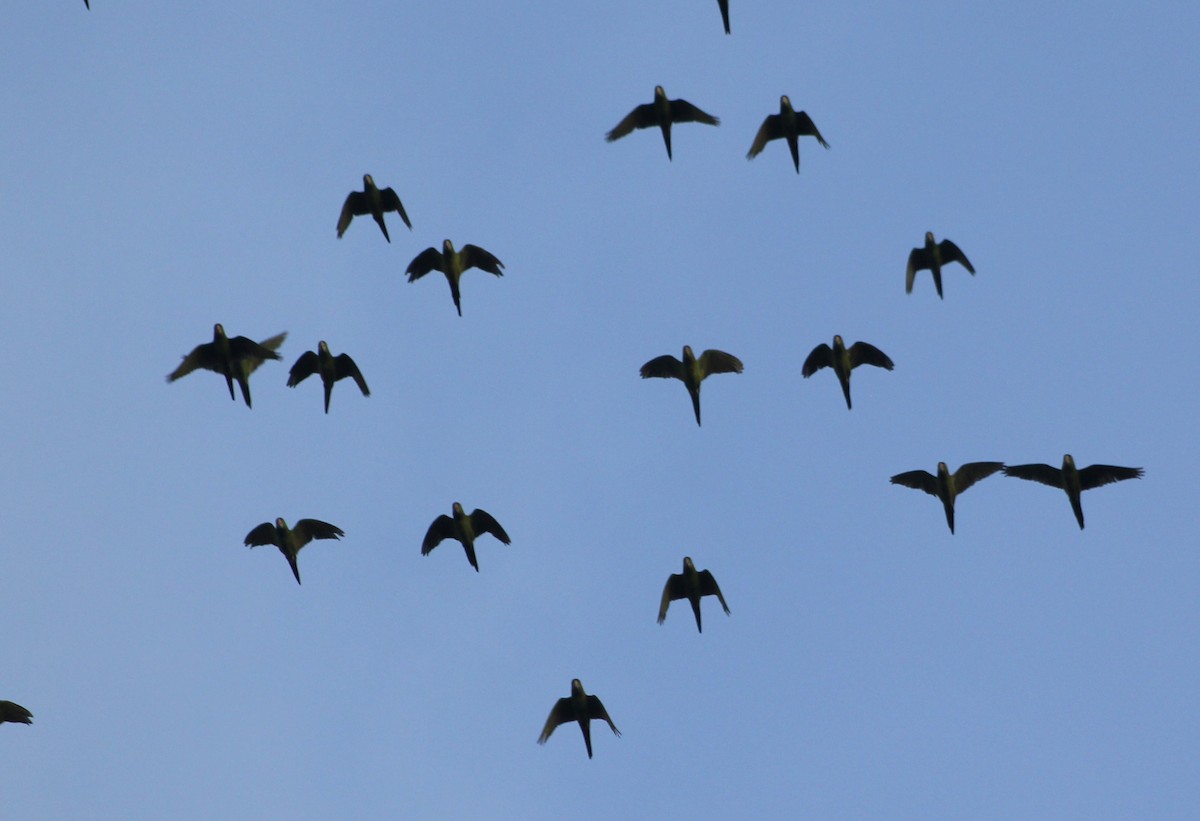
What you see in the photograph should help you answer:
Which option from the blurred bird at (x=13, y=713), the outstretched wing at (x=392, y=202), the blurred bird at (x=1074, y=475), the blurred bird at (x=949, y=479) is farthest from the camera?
the outstretched wing at (x=392, y=202)

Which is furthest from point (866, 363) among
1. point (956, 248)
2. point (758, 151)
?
point (758, 151)

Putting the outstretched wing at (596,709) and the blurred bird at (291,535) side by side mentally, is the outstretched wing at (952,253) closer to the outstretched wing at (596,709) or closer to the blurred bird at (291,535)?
the outstretched wing at (596,709)

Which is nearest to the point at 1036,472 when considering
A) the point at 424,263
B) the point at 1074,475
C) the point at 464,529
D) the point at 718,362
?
the point at 1074,475

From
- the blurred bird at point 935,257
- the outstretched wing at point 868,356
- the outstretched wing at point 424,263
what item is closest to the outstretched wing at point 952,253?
the blurred bird at point 935,257

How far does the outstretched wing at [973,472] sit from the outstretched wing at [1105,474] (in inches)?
50.6

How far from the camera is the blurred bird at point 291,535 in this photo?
75.9 feet

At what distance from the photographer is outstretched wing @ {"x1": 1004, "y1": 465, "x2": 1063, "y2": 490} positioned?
22.7 m

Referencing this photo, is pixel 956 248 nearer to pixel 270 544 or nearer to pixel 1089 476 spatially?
pixel 1089 476

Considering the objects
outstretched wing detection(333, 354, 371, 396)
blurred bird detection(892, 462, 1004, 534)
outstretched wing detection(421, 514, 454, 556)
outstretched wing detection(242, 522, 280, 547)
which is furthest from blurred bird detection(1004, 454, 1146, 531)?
outstretched wing detection(242, 522, 280, 547)

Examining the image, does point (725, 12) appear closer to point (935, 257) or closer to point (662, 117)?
point (662, 117)

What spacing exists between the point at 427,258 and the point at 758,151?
5.73m

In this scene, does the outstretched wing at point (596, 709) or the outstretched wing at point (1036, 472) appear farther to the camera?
the outstretched wing at point (1036, 472)

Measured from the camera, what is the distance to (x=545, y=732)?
2134 cm

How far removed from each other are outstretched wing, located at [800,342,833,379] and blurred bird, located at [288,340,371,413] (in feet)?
23.4
